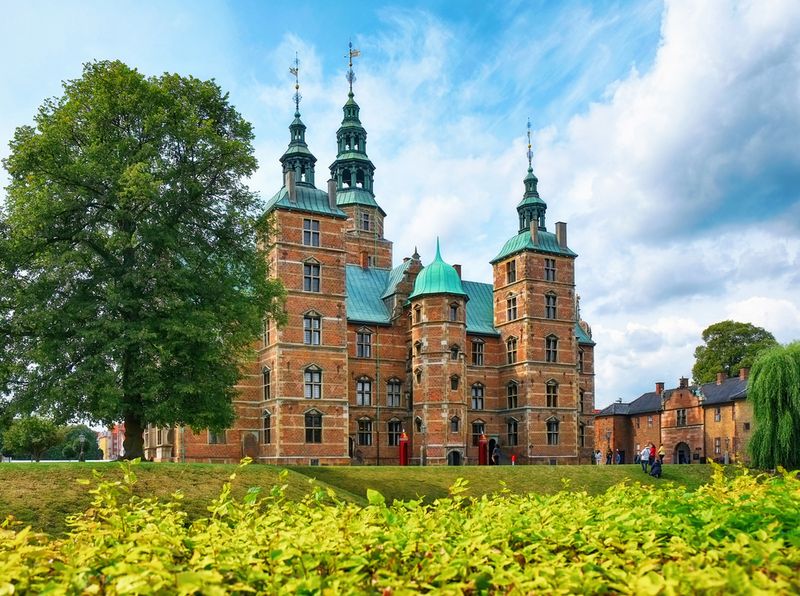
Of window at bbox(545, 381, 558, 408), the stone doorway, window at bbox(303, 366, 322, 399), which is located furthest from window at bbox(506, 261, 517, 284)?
the stone doorway

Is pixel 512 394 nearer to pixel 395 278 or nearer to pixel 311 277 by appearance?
pixel 395 278

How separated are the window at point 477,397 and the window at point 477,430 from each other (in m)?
0.99

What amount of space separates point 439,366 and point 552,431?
31.4ft

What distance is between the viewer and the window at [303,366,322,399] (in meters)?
39.8

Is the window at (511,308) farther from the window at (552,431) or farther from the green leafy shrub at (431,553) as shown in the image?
the green leafy shrub at (431,553)

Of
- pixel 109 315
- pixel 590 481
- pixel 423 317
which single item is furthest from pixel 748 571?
pixel 423 317

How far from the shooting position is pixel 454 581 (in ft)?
18.2

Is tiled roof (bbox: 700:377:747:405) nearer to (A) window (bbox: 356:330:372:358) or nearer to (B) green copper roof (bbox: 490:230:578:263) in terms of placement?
(B) green copper roof (bbox: 490:230:578:263)

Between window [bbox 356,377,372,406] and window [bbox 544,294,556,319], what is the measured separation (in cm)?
1284

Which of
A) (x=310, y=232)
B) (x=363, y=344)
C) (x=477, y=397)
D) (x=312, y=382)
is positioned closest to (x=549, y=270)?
(x=477, y=397)

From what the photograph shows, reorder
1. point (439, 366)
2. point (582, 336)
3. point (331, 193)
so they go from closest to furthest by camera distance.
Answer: point (331, 193) < point (439, 366) < point (582, 336)

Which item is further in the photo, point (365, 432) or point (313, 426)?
point (365, 432)

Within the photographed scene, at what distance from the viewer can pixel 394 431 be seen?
46875mm

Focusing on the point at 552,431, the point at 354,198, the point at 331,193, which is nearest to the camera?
the point at 331,193
